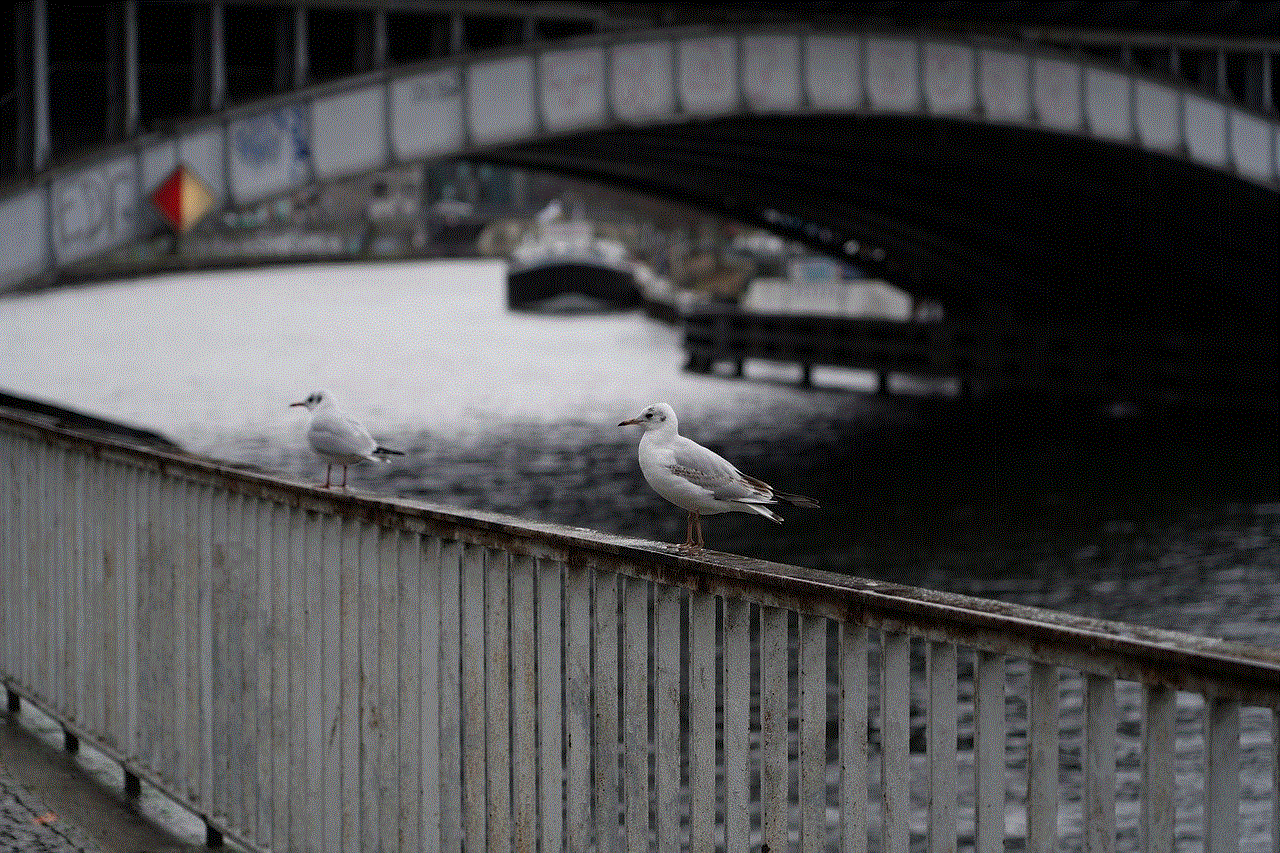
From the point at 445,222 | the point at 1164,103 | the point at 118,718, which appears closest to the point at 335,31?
the point at 1164,103

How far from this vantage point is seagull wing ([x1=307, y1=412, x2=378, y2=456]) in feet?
22.1

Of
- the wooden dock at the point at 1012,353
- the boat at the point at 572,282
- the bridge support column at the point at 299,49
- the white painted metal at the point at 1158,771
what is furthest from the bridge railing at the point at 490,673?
the boat at the point at 572,282

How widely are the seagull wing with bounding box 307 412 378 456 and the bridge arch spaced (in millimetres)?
13892

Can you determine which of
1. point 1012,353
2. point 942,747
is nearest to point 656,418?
point 942,747

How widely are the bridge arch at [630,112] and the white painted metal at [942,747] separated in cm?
1732

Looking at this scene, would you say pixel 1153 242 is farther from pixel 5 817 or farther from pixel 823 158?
pixel 5 817

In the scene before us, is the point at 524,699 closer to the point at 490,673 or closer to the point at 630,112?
the point at 490,673

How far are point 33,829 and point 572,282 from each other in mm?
71939

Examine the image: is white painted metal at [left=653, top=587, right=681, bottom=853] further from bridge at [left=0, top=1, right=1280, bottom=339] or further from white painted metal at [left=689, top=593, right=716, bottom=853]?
bridge at [left=0, top=1, right=1280, bottom=339]

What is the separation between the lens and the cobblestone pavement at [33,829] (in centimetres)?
598

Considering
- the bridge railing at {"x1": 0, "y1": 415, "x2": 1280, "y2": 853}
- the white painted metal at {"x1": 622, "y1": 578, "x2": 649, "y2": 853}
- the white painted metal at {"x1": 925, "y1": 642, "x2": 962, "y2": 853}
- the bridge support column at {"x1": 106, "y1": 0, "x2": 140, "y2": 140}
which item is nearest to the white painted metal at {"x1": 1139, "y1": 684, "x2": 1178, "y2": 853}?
the bridge railing at {"x1": 0, "y1": 415, "x2": 1280, "y2": 853}

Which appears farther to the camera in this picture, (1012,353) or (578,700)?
(1012,353)

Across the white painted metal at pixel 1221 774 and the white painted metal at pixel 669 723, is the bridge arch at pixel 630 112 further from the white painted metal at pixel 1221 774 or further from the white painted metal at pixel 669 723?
the white painted metal at pixel 1221 774

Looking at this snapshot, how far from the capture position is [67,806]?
6637 mm
